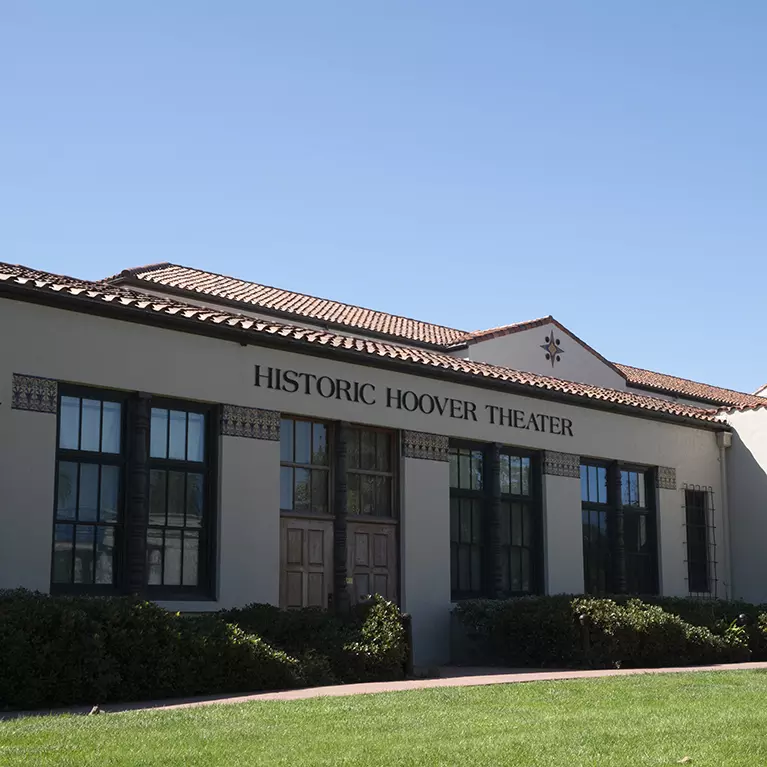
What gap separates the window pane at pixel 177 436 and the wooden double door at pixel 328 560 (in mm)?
A: 1889

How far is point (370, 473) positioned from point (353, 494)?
46 cm

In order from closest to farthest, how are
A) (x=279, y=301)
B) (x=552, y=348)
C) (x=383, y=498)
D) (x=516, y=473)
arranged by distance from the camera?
(x=383, y=498)
(x=516, y=473)
(x=279, y=301)
(x=552, y=348)

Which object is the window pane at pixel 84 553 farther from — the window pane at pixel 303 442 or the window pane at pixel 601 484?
the window pane at pixel 601 484

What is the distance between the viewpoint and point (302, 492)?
1653 centimetres

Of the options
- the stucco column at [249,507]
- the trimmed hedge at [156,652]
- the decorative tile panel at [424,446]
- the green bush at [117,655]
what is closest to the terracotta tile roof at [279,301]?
the decorative tile panel at [424,446]

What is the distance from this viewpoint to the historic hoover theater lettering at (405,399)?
1619 cm

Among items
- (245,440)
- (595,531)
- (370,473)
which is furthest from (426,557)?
(595,531)

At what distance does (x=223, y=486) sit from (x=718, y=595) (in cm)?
1201

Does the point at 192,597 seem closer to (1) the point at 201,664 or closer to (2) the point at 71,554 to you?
(2) the point at 71,554

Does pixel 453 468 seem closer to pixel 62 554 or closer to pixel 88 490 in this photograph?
pixel 88 490

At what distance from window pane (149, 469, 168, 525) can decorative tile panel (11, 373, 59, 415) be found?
5.34 feet

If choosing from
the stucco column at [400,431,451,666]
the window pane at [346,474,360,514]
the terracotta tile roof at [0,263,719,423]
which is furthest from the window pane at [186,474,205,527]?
the stucco column at [400,431,451,666]

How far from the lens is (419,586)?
57.8ft

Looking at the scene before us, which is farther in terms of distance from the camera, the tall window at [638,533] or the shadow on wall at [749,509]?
the shadow on wall at [749,509]
